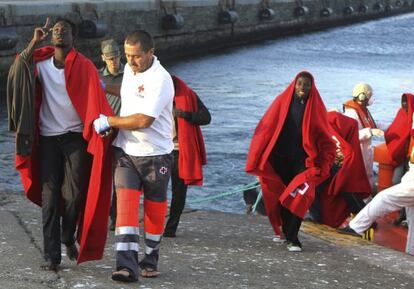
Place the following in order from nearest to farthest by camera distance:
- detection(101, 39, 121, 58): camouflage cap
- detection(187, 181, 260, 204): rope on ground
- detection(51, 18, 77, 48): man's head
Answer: detection(51, 18, 77, 48): man's head
detection(101, 39, 121, 58): camouflage cap
detection(187, 181, 260, 204): rope on ground

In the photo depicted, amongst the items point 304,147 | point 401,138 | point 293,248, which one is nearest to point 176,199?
point 293,248

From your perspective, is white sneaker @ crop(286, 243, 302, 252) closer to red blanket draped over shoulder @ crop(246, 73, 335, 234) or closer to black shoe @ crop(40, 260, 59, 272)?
red blanket draped over shoulder @ crop(246, 73, 335, 234)

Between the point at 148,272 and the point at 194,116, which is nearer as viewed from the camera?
the point at 148,272

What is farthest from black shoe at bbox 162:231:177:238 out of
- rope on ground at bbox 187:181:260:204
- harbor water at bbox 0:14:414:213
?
harbor water at bbox 0:14:414:213

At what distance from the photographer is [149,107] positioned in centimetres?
528

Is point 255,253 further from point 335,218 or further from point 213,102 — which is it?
point 213,102

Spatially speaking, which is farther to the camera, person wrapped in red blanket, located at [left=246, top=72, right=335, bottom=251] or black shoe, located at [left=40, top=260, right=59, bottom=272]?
person wrapped in red blanket, located at [left=246, top=72, right=335, bottom=251]

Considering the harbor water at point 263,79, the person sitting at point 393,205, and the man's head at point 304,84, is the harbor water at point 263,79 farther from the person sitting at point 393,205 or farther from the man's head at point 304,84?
the man's head at point 304,84

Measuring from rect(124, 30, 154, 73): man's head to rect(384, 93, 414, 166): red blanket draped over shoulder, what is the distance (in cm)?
333

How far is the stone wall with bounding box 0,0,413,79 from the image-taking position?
2234 centimetres

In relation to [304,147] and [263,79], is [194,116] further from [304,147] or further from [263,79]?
[263,79]

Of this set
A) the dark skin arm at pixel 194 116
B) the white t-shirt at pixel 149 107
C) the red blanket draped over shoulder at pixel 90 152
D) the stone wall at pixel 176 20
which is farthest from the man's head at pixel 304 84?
the stone wall at pixel 176 20

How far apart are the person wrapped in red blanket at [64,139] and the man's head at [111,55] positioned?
4.01 feet

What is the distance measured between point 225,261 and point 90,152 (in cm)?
136
